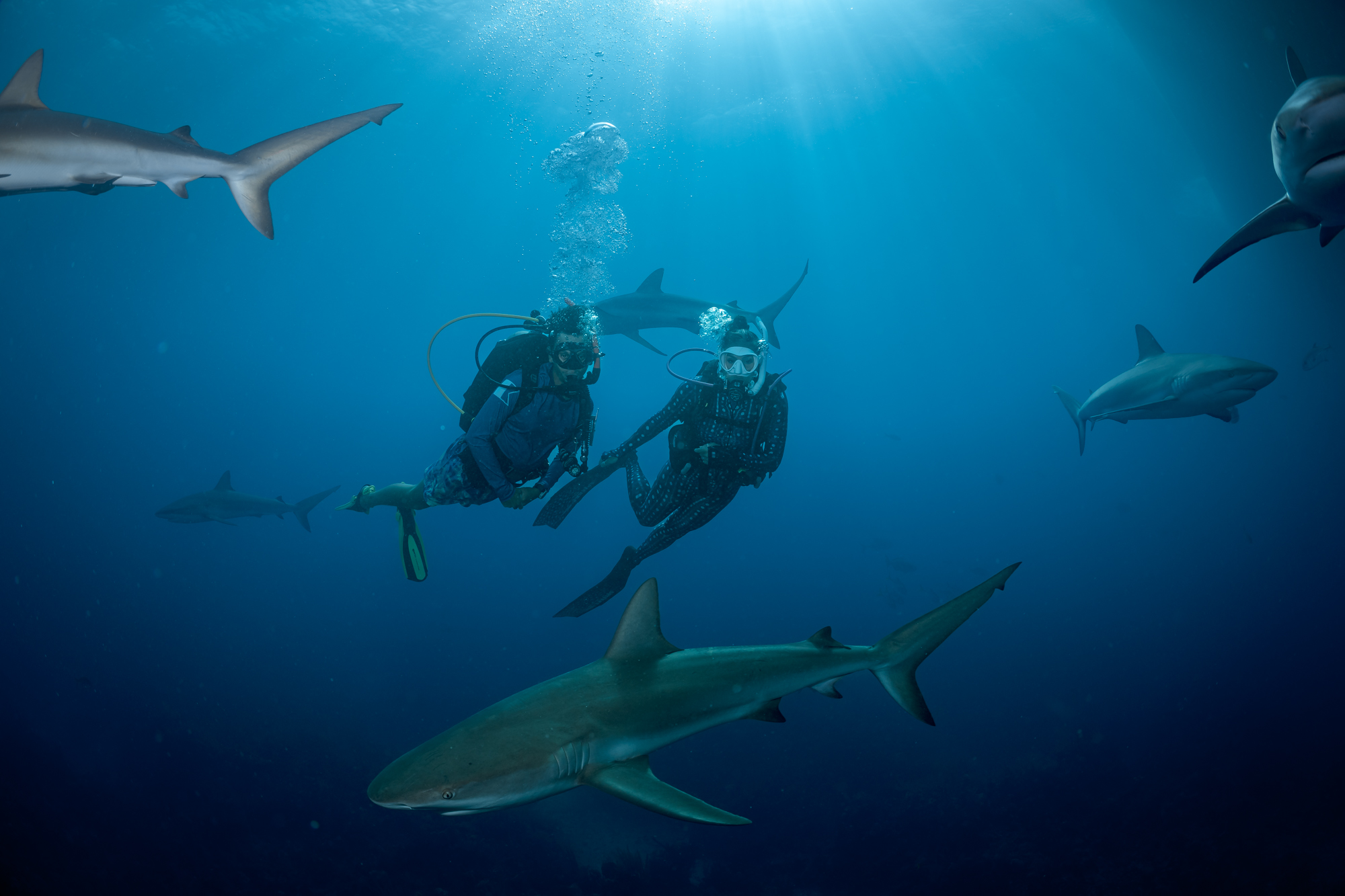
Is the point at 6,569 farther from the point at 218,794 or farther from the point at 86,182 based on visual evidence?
the point at 86,182

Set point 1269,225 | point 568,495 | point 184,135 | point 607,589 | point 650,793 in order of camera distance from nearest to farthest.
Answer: point 650,793
point 184,135
point 1269,225
point 607,589
point 568,495

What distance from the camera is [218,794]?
1069 centimetres

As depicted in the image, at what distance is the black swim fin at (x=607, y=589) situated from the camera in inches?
266

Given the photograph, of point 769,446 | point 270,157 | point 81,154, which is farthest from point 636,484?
point 81,154

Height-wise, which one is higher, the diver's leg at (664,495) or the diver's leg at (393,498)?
the diver's leg at (393,498)

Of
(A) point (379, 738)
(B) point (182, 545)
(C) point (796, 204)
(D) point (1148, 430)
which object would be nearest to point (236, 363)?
(B) point (182, 545)

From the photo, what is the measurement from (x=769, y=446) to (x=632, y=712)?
13.1ft

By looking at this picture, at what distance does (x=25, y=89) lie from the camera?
313 centimetres

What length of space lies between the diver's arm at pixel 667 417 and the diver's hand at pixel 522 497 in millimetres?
1019

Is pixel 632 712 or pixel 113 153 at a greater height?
pixel 113 153

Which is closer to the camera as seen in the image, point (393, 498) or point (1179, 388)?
point (1179, 388)

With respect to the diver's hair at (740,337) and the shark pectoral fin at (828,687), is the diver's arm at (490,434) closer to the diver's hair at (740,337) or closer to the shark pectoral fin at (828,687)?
the diver's hair at (740,337)

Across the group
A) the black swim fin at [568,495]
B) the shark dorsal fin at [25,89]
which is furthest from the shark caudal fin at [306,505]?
the shark dorsal fin at [25,89]

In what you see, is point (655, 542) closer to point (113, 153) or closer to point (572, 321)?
point (572, 321)
